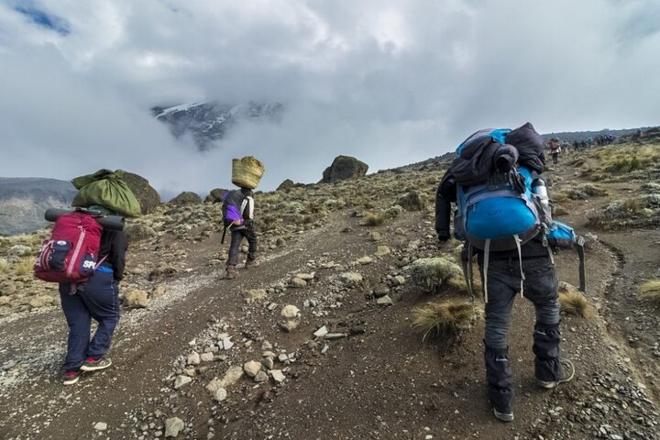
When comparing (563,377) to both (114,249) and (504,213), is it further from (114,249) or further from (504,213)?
(114,249)

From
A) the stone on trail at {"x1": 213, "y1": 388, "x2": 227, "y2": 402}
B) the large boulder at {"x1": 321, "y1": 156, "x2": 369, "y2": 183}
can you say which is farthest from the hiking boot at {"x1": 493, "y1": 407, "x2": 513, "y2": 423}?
the large boulder at {"x1": 321, "y1": 156, "x2": 369, "y2": 183}

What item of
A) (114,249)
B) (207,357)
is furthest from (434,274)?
(114,249)

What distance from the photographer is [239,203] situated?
8172 millimetres

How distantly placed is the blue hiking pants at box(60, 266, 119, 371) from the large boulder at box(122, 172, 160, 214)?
82.2 feet

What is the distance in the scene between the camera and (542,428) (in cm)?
288

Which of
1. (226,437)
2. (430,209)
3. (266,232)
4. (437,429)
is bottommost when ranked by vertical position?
(226,437)

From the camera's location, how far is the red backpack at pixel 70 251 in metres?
3.78

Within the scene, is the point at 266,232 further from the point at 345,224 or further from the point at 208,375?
the point at 208,375

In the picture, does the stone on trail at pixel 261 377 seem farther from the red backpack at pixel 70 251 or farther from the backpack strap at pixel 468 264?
the backpack strap at pixel 468 264

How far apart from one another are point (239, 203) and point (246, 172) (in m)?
0.73

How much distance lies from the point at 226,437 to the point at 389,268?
453 centimetres

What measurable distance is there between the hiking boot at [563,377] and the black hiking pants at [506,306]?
490 millimetres

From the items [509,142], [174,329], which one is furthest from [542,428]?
[174,329]

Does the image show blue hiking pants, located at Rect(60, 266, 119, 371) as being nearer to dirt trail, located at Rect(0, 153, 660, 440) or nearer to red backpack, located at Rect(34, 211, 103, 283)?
red backpack, located at Rect(34, 211, 103, 283)
